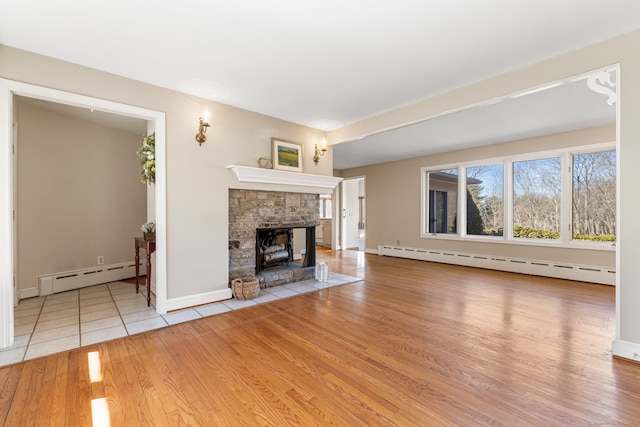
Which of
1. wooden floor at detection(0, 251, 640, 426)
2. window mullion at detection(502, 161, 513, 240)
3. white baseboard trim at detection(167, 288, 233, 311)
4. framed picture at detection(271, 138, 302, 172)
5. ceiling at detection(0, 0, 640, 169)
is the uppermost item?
ceiling at detection(0, 0, 640, 169)

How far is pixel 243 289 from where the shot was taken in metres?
3.49

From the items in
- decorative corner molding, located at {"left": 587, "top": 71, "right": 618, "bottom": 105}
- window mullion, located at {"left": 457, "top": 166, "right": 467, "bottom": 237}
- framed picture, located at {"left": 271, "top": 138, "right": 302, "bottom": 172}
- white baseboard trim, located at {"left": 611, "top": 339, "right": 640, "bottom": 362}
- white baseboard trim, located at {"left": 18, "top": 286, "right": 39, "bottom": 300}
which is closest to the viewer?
white baseboard trim, located at {"left": 611, "top": 339, "right": 640, "bottom": 362}

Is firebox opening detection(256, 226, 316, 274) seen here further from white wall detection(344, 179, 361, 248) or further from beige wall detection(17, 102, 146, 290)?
white wall detection(344, 179, 361, 248)

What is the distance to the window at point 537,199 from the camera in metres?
4.86

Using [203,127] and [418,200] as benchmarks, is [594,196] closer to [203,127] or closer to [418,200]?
[418,200]

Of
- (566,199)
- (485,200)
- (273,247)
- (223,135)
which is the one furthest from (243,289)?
(566,199)

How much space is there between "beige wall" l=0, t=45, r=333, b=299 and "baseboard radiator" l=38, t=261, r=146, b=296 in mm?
1859

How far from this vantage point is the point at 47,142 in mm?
3750

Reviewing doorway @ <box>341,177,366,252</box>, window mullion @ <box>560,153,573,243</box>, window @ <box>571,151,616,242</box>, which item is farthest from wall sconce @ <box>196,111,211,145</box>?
window @ <box>571,151,616,242</box>

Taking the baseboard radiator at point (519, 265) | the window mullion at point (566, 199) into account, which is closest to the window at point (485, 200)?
the baseboard radiator at point (519, 265)

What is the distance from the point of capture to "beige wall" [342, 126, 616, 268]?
4.51m

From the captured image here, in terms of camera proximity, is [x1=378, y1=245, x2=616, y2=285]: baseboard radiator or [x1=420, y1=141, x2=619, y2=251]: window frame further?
[x1=420, y1=141, x2=619, y2=251]: window frame

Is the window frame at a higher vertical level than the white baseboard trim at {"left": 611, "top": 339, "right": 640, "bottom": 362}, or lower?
higher

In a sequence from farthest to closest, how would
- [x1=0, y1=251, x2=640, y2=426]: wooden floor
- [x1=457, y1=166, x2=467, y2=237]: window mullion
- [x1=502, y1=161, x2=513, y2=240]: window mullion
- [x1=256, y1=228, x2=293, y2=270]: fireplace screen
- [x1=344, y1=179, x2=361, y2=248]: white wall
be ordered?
[x1=344, y1=179, x2=361, y2=248]: white wall → [x1=457, y1=166, x2=467, y2=237]: window mullion → [x1=502, y1=161, x2=513, y2=240]: window mullion → [x1=256, y1=228, x2=293, y2=270]: fireplace screen → [x1=0, y1=251, x2=640, y2=426]: wooden floor
